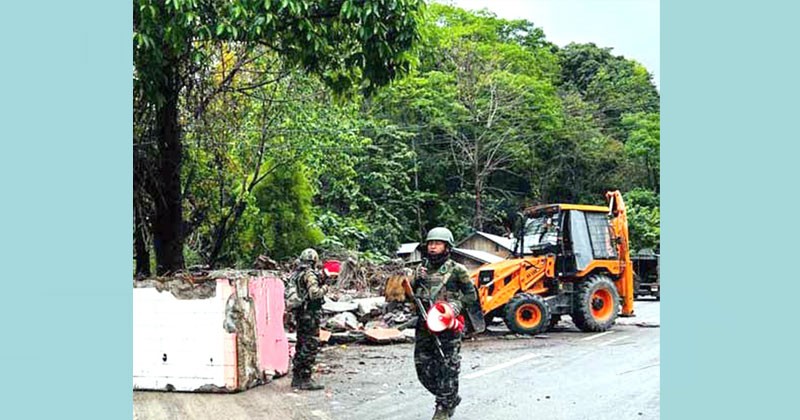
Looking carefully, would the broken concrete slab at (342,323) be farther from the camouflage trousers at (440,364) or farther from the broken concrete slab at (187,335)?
the camouflage trousers at (440,364)

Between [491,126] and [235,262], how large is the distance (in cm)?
761

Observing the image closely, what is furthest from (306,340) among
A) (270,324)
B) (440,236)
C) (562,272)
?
(562,272)

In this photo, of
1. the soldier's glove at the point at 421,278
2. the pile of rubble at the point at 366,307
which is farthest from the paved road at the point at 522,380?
the soldier's glove at the point at 421,278

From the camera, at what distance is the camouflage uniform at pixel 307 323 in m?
6.93

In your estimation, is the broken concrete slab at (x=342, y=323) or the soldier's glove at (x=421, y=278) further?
the broken concrete slab at (x=342, y=323)

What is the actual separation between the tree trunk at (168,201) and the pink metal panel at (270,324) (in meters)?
1.58

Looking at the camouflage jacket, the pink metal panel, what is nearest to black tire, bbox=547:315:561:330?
the pink metal panel

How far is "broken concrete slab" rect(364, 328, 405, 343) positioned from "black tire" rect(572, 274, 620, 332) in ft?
8.29

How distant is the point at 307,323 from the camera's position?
6.98 metres

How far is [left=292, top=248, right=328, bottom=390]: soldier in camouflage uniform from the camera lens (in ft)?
22.7

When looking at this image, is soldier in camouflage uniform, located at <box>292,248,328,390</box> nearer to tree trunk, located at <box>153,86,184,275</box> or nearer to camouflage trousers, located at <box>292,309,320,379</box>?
camouflage trousers, located at <box>292,309,320,379</box>

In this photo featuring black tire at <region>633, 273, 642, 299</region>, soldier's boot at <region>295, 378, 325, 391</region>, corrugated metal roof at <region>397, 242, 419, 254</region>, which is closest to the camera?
soldier's boot at <region>295, 378, 325, 391</region>

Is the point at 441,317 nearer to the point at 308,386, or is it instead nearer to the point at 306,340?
the point at 306,340

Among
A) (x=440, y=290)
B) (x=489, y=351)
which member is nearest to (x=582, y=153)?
(x=489, y=351)
